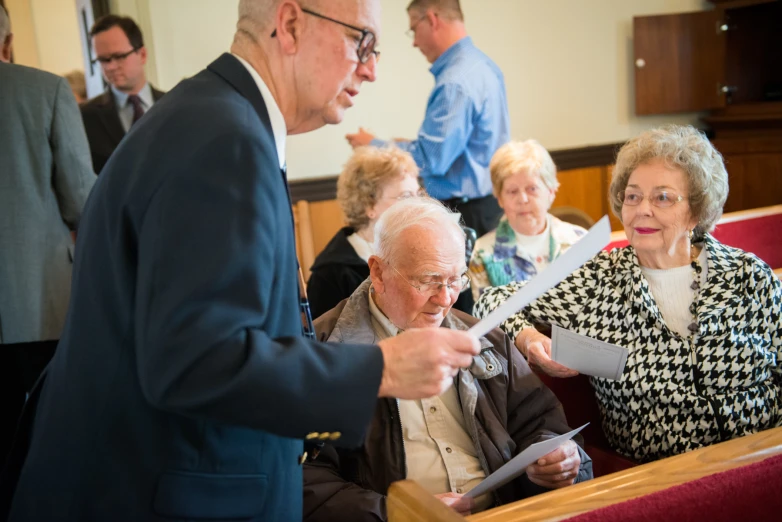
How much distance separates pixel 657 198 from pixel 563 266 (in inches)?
54.1

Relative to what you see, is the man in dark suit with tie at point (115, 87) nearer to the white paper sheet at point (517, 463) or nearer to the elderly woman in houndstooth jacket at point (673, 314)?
the elderly woman in houndstooth jacket at point (673, 314)

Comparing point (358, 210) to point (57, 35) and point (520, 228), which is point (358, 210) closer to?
point (520, 228)

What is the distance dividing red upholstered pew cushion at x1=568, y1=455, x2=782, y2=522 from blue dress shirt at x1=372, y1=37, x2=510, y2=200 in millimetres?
3040

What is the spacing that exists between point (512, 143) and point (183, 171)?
2892 millimetres

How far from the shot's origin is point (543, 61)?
6.51m

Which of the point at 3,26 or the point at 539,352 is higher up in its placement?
the point at 3,26

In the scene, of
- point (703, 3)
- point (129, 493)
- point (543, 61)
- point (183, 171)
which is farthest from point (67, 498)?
point (703, 3)

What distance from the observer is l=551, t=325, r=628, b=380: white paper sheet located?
1.89 metres

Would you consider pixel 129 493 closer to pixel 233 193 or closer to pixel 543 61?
pixel 233 193

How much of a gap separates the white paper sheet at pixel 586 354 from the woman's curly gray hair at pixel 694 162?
0.66m

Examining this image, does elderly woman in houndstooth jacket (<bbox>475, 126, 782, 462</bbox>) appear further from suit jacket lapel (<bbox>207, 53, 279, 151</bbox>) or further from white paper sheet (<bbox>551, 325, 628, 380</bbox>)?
suit jacket lapel (<bbox>207, 53, 279, 151</bbox>)

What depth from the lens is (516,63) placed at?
6.39m

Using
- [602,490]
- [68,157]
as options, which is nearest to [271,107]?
[602,490]

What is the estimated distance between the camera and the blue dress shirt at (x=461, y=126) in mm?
4141
